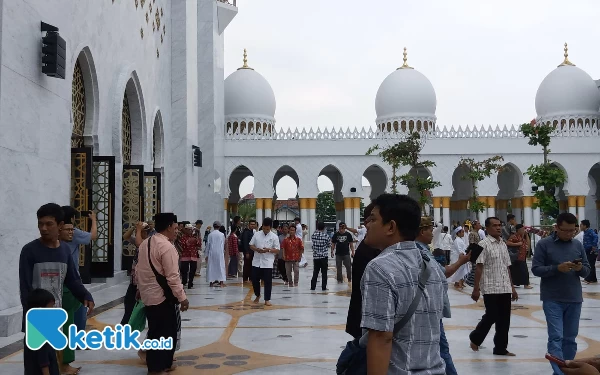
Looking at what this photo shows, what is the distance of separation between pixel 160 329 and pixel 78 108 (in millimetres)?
6176

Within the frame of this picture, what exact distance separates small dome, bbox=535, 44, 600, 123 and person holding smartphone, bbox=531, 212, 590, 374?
30.9 m

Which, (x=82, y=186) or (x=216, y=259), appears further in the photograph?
(x=216, y=259)

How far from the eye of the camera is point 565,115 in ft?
108

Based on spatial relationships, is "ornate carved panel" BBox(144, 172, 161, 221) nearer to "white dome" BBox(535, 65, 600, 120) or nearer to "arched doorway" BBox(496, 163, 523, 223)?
"arched doorway" BBox(496, 163, 523, 223)

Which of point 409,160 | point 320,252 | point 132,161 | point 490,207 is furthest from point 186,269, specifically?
point 490,207

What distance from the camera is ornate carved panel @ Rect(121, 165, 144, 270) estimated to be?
37.4 ft

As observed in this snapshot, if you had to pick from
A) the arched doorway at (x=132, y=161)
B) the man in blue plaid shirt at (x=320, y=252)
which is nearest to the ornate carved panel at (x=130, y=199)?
the arched doorway at (x=132, y=161)

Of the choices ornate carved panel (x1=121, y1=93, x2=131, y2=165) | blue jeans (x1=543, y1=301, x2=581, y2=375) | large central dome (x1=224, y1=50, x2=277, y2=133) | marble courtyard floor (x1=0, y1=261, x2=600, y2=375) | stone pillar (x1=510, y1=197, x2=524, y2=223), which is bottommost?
marble courtyard floor (x1=0, y1=261, x2=600, y2=375)

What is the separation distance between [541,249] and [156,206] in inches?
352

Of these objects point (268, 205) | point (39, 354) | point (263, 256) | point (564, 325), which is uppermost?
point (268, 205)

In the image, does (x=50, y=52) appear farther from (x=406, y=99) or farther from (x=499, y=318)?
(x=406, y=99)

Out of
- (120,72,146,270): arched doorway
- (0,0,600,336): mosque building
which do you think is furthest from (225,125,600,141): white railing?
(120,72,146,270): arched doorway

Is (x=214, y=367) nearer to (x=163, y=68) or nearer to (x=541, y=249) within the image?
(x=541, y=249)

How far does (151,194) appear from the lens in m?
12.6
